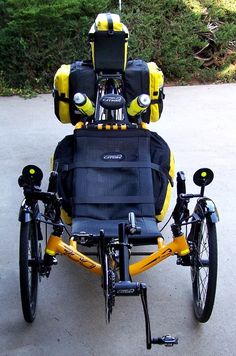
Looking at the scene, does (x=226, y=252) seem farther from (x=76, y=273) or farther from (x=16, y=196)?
(x=16, y=196)

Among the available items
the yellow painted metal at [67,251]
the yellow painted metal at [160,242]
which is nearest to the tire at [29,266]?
the yellow painted metal at [67,251]

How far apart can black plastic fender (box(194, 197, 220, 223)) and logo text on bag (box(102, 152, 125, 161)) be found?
0.63m

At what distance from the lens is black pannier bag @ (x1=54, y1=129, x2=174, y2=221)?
270cm

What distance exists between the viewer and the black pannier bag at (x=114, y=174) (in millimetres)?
2703

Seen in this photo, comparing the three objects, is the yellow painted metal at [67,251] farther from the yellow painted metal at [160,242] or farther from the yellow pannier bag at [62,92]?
the yellow pannier bag at [62,92]

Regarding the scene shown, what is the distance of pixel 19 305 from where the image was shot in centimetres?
266

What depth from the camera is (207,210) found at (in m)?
2.34

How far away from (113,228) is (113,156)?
0.51 m

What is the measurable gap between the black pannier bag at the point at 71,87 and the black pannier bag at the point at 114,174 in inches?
18.7

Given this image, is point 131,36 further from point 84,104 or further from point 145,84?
point 84,104

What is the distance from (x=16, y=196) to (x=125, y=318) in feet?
4.74

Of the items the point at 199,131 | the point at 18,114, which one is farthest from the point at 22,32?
the point at 199,131

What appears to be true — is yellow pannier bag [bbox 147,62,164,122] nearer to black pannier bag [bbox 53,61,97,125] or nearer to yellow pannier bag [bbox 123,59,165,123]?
yellow pannier bag [bbox 123,59,165,123]

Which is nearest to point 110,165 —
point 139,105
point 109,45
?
point 139,105
